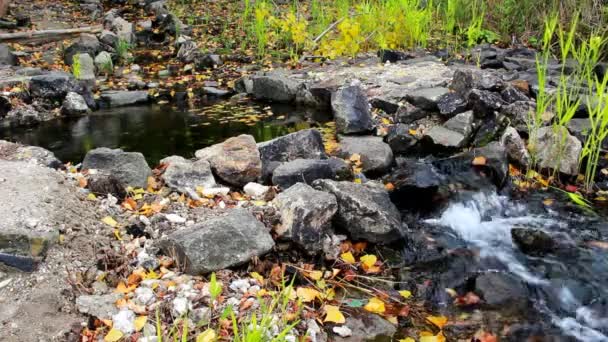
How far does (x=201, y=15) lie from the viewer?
1066cm

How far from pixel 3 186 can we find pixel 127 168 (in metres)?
0.88

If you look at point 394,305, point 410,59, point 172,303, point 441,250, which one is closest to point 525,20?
point 410,59

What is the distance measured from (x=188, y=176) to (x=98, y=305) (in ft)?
4.53

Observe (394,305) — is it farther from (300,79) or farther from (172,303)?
(300,79)

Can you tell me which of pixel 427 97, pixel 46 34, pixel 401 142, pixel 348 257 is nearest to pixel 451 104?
pixel 427 97

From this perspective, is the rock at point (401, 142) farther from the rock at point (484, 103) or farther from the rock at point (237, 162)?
the rock at point (237, 162)

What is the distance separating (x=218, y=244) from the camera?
2646 mm

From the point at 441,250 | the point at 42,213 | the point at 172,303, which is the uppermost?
the point at 42,213

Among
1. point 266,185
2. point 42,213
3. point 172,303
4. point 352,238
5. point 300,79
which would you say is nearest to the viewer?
point 172,303

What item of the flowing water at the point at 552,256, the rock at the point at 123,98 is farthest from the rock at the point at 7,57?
the flowing water at the point at 552,256

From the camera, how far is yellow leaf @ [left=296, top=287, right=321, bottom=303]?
8.44 feet

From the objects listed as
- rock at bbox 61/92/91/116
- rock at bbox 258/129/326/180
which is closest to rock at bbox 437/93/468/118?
rock at bbox 258/129/326/180

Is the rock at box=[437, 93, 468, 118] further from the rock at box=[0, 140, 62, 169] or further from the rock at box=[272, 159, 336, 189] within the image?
the rock at box=[0, 140, 62, 169]

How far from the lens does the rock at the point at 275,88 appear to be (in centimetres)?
624
